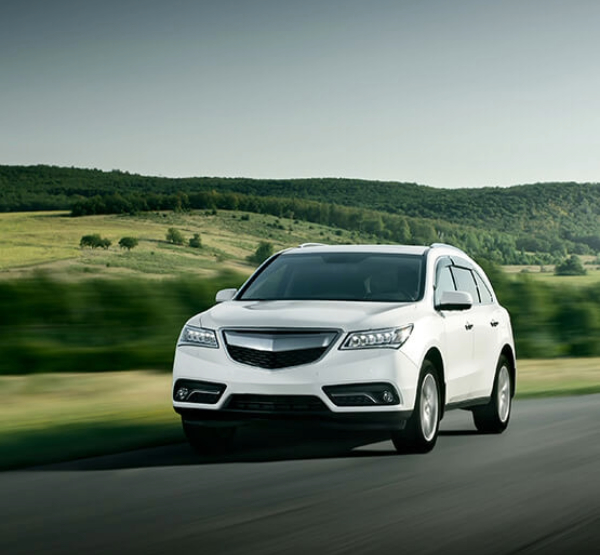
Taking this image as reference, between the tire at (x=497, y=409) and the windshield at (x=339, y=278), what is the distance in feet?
5.67

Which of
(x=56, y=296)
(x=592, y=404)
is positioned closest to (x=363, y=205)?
(x=56, y=296)

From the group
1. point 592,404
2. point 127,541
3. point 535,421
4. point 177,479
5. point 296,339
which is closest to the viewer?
point 127,541

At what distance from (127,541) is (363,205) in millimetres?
90850

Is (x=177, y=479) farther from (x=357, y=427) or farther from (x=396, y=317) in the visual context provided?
(x=396, y=317)

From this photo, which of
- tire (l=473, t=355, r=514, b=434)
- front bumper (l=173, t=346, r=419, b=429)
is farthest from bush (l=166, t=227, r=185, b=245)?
front bumper (l=173, t=346, r=419, b=429)

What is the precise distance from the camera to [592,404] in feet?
49.8

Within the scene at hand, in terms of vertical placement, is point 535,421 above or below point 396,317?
below

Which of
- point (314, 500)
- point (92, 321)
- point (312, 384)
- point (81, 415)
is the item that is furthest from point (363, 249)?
point (92, 321)

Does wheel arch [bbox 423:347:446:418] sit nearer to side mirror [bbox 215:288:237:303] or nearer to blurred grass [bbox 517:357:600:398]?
side mirror [bbox 215:288:237:303]

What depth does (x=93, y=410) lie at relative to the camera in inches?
562

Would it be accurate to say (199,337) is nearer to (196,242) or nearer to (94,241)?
(196,242)

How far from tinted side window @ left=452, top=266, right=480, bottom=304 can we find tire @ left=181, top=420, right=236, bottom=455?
2802mm

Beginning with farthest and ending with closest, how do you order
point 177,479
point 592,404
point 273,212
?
point 273,212 < point 592,404 < point 177,479

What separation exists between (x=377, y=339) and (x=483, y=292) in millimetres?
3321
